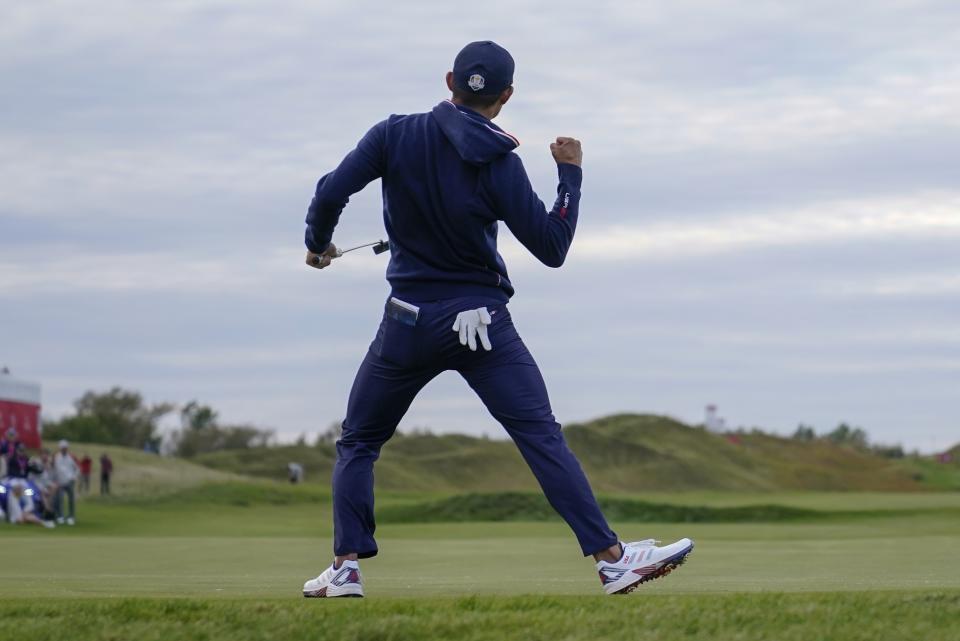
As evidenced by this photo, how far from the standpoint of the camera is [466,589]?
7.18 meters

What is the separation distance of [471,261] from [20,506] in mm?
24071

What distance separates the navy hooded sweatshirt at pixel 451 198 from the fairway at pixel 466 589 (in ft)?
4.49

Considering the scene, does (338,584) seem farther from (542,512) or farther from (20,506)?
(542,512)

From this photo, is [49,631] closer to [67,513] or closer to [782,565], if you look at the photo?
[782,565]

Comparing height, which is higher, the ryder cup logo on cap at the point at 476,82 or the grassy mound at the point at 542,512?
the ryder cup logo on cap at the point at 476,82

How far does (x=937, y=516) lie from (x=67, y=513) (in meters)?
19.6

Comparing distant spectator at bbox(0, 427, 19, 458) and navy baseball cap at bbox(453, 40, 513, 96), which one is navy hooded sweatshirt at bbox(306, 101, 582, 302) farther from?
distant spectator at bbox(0, 427, 19, 458)

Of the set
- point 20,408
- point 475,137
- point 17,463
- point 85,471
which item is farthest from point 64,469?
point 475,137

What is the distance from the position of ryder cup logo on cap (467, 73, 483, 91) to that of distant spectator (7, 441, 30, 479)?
23.1 metres

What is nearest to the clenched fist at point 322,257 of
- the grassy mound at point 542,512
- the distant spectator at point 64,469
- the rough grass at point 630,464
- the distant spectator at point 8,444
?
the distant spectator at point 8,444

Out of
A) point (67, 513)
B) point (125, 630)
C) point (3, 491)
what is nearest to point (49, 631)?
point (125, 630)

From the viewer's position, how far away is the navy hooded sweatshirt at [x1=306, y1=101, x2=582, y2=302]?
6398 mm

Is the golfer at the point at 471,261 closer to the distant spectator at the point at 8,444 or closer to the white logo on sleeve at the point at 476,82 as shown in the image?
the white logo on sleeve at the point at 476,82

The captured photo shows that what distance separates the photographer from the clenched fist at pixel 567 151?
660cm
